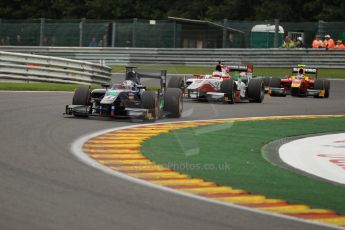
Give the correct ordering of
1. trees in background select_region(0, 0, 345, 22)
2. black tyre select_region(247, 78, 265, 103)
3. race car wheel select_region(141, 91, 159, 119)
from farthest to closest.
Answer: trees in background select_region(0, 0, 345, 22)
black tyre select_region(247, 78, 265, 103)
race car wheel select_region(141, 91, 159, 119)

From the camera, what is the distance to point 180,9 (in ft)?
215

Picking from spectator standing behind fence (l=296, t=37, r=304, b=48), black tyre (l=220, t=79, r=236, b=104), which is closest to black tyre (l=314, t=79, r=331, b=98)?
black tyre (l=220, t=79, r=236, b=104)

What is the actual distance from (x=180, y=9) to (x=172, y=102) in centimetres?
4933

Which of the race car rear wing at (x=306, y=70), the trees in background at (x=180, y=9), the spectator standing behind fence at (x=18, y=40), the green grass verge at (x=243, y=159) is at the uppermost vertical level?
the trees in background at (x=180, y=9)

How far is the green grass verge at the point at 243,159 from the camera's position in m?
8.68

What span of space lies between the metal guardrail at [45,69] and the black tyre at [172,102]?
1017cm

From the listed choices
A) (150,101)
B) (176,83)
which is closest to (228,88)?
(176,83)

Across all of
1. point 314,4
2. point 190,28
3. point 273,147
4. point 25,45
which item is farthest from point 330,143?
point 314,4

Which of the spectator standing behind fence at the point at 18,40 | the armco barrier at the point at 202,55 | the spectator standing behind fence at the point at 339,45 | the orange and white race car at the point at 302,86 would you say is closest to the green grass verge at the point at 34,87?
the orange and white race car at the point at 302,86

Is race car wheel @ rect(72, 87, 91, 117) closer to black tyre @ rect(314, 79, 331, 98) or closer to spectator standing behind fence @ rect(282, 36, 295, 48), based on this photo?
black tyre @ rect(314, 79, 331, 98)

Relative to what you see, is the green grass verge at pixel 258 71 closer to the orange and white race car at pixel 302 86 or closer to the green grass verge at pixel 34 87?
the orange and white race car at pixel 302 86

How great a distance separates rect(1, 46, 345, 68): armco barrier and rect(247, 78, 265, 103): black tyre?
1264 cm

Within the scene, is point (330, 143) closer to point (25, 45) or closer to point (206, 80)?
point (206, 80)

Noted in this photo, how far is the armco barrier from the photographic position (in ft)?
116
